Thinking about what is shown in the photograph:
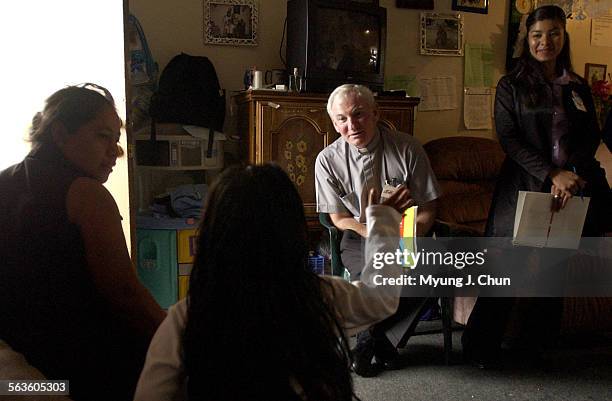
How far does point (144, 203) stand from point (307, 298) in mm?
2485

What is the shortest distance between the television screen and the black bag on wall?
1.97 ft

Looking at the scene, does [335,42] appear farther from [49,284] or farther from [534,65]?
[49,284]

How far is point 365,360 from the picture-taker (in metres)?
2.28

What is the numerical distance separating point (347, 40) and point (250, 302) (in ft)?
8.23

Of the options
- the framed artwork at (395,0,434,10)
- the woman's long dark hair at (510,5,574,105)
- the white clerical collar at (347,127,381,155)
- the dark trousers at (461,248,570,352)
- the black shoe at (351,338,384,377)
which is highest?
the framed artwork at (395,0,434,10)

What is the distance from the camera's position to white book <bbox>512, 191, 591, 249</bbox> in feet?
6.75

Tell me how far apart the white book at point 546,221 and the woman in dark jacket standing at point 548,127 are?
49 millimetres

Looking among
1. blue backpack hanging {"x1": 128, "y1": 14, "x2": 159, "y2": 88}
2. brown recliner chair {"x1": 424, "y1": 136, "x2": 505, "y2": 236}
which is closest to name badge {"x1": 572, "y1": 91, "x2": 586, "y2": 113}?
brown recliner chair {"x1": 424, "y1": 136, "x2": 505, "y2": 236}

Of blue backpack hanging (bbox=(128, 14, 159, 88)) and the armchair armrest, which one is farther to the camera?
blue backpack hanging (bbox=(128, 14, 159, 88))

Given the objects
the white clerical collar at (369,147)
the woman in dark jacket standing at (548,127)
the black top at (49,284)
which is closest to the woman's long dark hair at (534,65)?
the woman in dark jacket standing at (548,127)

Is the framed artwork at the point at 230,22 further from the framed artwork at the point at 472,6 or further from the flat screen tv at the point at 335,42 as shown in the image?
the framed artwork at the point at 472,6

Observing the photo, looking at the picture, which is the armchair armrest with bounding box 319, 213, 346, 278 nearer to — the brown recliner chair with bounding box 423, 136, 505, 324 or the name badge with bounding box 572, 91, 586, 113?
the brown recliner chair with bounding box 423, 136, 505, 324

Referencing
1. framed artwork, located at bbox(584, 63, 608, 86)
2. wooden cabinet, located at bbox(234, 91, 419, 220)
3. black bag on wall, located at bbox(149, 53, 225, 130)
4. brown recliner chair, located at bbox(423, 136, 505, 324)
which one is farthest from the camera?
framed artwork, located at bbox(584, 63, 608, 86)

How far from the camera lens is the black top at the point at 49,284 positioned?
113 cm
